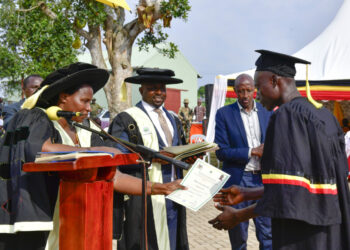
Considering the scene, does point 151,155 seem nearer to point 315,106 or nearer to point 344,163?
point 315,106

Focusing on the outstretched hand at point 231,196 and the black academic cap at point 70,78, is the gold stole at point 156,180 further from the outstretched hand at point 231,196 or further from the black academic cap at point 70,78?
the black academic cap at point 70,78

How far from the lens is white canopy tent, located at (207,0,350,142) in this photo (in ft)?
31.4

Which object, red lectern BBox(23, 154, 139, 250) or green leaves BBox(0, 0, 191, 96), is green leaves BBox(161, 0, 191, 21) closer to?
green leaves BBox(0, 0, 191, 96)

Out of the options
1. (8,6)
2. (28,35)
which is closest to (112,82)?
(28,35)

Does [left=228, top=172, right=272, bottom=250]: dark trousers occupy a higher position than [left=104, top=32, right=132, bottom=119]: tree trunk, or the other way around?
[left=104, top=32, right=132, bottom=119]: tree trunk

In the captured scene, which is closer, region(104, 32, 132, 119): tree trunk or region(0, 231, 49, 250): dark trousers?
region(0, 231, 49, 250): dark trousers

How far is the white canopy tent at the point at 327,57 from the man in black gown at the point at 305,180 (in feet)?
23.0

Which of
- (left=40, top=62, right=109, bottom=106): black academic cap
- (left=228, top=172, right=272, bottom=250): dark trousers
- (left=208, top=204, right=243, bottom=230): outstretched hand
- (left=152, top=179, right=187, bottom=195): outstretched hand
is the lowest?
(left=228, top=172, right=272, bottom=250): dark trousers

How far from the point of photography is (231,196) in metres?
2.99

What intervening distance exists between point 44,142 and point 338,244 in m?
1.85

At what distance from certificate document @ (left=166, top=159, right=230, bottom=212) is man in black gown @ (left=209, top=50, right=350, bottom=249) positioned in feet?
1.09

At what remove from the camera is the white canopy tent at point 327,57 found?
9578 mm

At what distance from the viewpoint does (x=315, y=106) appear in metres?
2.30

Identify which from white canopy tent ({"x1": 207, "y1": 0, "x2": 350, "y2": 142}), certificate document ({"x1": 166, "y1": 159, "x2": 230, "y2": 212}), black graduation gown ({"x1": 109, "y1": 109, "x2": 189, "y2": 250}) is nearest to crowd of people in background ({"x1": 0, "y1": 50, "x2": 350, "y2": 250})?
certificate document ({"x1": 166, "y1": 159, "x2": 230, "y2": 212})
